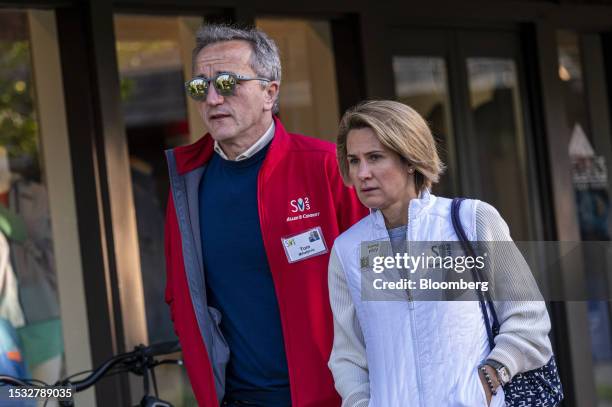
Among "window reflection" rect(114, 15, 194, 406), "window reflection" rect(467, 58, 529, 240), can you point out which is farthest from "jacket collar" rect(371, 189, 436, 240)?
"window reflection" rect(467, 58, 529, 240)

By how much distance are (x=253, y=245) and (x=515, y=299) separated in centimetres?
86

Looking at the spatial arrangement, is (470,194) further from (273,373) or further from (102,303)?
(273,373)

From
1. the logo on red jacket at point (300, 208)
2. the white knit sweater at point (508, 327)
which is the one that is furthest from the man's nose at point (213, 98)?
the white knit sweater at point (508, 327)

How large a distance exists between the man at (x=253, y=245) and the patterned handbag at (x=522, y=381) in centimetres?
60

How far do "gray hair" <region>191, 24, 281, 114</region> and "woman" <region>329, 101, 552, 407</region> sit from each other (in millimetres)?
455

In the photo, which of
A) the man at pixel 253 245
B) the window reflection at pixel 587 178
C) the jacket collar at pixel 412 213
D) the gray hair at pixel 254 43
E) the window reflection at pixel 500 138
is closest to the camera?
the jacket collar at pixel 412 213

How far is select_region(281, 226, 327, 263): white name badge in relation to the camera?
322 centimetres

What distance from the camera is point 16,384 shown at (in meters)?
3.19

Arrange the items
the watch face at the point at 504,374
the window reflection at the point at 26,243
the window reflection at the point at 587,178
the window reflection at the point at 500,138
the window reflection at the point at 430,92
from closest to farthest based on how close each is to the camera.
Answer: the watch face at the point at 504,374, the window reflection at the point at 26,243, the window reflection at the point at 430,92, the window reflection at the point at 500,138, the window reflection at the point at 587,178

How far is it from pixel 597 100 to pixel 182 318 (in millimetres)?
5303

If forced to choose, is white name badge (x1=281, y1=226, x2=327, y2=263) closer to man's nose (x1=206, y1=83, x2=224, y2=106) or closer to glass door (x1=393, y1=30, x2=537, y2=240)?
man's nose (x1=206, y1=83, x2=224, y2=106)

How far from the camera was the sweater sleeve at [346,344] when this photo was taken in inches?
114

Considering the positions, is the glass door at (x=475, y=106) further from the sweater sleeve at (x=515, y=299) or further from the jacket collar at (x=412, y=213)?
the sweater sleeve at (x=515, y=299)

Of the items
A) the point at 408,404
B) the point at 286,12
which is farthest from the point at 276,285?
the point at 286,12
